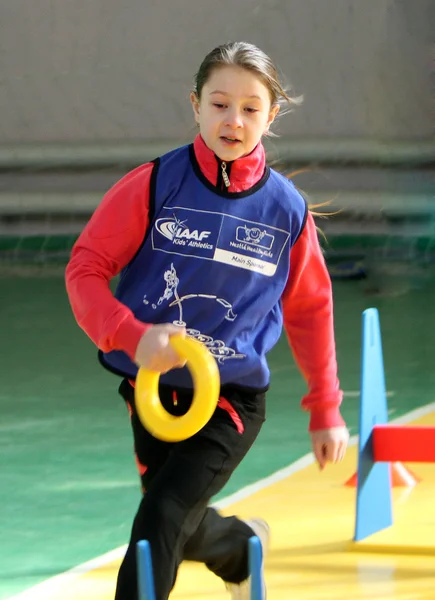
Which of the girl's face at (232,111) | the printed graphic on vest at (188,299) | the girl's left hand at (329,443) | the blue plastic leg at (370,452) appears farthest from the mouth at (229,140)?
the blue plastic leg at (370,452)

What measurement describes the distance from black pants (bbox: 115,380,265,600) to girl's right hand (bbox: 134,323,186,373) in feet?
0.83

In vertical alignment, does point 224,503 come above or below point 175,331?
below

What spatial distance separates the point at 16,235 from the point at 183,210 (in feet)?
26.7

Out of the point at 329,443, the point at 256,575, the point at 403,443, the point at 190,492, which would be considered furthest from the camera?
the point at 403,443

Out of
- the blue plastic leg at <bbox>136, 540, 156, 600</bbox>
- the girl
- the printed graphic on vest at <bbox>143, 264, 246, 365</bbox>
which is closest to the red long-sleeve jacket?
the girl

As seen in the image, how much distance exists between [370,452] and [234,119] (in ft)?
4.39

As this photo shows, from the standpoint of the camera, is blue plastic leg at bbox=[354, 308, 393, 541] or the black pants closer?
the black pants

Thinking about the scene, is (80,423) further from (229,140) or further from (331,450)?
(229,140)

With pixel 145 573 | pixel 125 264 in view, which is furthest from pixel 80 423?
pixel 145 573

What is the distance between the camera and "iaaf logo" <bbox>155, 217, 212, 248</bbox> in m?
2.49

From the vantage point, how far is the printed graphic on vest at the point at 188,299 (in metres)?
2.48

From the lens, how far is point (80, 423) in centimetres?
495

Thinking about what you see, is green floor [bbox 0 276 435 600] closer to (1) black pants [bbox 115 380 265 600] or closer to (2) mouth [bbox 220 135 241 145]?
(1) black pants [bbox 115 380 265 600]

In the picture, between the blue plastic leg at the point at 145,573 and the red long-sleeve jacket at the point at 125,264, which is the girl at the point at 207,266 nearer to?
the red long-sleeve jacket at the point at 125,264
